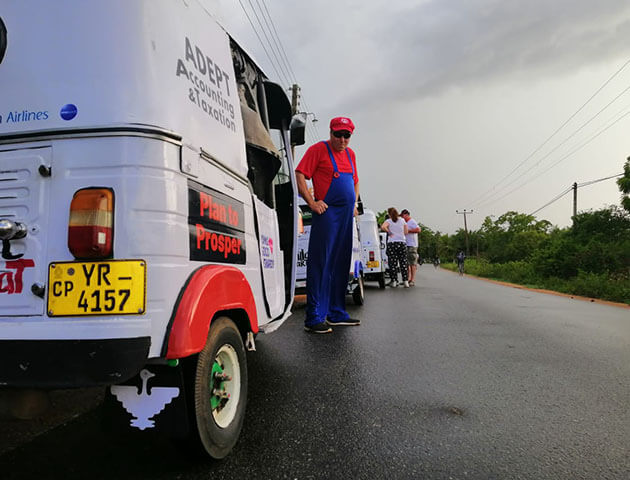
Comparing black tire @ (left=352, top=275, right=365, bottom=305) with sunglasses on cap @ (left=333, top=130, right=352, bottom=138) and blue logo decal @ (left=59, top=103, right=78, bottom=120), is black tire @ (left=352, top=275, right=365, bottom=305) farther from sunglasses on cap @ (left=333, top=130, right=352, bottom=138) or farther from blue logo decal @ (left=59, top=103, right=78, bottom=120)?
blue logo decal @ (left=59, top=103, right=78, bottom=120)

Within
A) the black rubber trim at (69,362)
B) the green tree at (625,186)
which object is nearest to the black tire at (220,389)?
the black rubber trim at (69,362)

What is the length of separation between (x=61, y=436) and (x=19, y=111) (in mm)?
1581

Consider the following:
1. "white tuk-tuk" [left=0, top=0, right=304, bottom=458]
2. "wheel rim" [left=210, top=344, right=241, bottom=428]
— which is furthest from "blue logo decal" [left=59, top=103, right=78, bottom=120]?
"wheel rim" [left=210, top=344, right=241, bottom=428]

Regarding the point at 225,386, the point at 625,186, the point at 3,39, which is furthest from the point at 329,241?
the point at 625,186

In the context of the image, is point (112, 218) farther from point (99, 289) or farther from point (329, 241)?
point (329, 241)

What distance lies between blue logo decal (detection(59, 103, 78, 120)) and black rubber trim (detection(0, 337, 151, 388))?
2.67ft

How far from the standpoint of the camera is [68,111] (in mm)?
1566

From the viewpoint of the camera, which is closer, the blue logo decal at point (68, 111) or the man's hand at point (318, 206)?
the blue logo decal at point (68, 111)

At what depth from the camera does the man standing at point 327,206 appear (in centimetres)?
449

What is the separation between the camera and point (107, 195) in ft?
4.83

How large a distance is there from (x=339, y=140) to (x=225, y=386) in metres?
3.22

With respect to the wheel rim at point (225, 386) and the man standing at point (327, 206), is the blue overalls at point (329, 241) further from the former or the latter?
the wheel rim at point (225, 386)

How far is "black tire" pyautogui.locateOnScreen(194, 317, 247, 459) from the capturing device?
5.43ft

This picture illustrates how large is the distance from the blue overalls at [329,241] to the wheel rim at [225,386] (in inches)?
99.1
